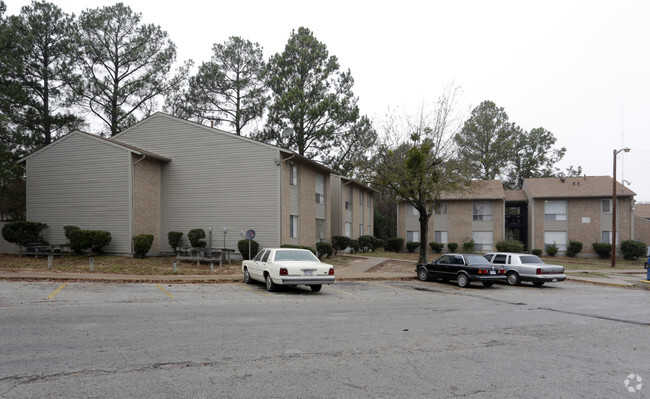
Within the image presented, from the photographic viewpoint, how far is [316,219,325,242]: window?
2989 centimetres

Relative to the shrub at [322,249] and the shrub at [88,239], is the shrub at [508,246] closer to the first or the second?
the shrub at [322,249]

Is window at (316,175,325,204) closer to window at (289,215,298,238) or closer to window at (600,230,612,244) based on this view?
window at (289,215,298,238)

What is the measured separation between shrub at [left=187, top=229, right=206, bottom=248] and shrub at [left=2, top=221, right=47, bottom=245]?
8.00 meters

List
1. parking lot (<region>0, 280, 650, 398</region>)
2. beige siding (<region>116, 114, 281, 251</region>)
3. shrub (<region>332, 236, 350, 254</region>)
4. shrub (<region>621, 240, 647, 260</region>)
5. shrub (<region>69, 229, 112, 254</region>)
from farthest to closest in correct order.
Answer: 1. shrub (<region>621, 240, 647, 260</region>)
2. shrub (<region>332, 236, 350, 254</region>)
3. beige siding (<region>116, 114, 281, 251</region>)
4. shrub (<region>69, 229, 112, 254</region>)
5. parking lot (<region>0, 280, 650, 398</region>)

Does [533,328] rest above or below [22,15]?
below

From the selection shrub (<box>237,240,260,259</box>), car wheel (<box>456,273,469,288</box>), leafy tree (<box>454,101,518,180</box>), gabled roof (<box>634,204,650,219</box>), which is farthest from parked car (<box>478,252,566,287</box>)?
gabled roof (<box>634,204,650,219</box>)

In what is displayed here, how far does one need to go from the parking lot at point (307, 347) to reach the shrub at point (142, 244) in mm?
9744

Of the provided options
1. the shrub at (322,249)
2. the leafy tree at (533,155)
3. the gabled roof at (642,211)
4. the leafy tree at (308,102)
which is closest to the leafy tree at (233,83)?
the leafy tree at (308,102)

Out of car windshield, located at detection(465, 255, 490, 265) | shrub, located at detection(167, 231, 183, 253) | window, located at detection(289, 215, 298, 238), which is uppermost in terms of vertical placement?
window, located at detection(289, 215, 298, 238)

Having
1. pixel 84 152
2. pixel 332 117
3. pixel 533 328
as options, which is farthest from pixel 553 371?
pixel 332 117

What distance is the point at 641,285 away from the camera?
20.9 metres

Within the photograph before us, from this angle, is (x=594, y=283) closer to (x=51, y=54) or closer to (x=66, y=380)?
(x=66, y=380)

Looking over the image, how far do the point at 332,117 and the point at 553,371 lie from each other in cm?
3597

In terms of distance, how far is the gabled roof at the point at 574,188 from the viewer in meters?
40.6
